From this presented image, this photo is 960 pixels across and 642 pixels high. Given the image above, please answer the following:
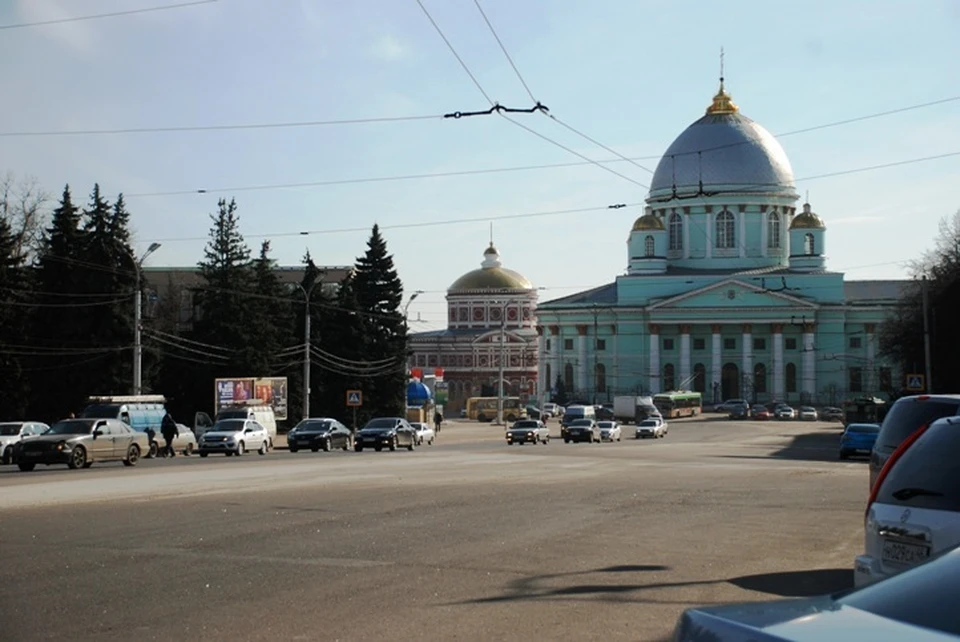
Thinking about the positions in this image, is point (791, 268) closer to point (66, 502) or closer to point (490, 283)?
point (490, 283)

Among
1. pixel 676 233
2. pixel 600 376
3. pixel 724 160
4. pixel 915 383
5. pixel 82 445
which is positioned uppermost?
pixel 724 160

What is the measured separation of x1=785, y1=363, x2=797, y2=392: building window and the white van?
6822 centimetres

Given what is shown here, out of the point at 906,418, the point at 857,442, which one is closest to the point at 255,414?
the point at 857,442

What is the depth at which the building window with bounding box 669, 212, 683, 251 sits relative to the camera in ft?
425

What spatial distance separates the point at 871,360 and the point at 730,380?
13.1 meters

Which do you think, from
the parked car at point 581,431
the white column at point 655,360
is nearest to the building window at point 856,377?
the white column at point 655,360

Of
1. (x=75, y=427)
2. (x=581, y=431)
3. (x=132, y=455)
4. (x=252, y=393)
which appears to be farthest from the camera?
(x=581, y=431)

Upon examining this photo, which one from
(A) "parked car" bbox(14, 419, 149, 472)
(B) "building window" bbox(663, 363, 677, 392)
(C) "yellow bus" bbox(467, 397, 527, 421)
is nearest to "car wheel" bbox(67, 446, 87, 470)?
(A) "parked car" bbox(14, 419, 149, 472)

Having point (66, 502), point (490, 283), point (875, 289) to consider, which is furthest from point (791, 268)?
point (66, 502)

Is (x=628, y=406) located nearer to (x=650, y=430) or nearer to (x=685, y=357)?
(x=685, y=357)

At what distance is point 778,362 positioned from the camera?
394 feet

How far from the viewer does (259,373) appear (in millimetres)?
75438

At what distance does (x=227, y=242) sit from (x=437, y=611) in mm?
72867

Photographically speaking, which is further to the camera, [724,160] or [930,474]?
[724,160]
